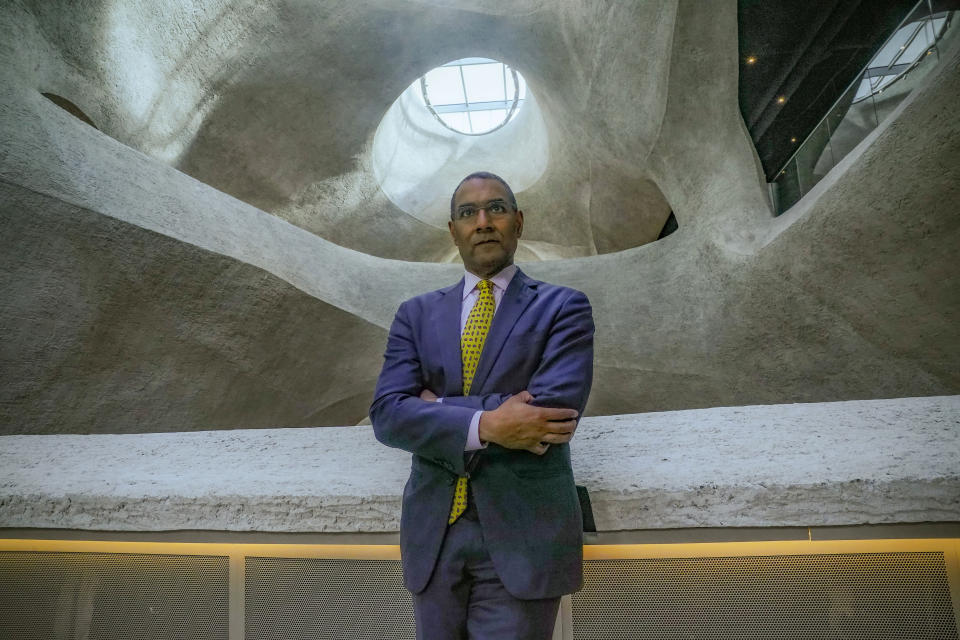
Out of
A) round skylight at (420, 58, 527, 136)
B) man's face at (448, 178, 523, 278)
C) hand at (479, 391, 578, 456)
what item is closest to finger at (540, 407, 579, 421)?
hand at (479, 391, 578, 456)

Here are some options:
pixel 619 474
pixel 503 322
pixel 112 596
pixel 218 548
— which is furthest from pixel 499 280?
pixel 112 596

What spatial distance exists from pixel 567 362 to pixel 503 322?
202 mm

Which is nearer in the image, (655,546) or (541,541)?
(541,541)

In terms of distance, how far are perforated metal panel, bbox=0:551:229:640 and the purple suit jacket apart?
70 centimetres

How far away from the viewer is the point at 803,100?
8.79 m

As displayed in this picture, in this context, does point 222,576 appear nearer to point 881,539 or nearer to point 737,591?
point 737,591

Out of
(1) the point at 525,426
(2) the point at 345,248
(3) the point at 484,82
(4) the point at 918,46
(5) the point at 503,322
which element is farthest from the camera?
(3) the point at 484,82

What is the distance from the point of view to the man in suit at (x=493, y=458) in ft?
4.64

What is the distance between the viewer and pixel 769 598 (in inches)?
59.8

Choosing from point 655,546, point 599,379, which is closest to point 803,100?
point 599,379

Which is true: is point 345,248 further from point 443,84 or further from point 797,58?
point 443,84

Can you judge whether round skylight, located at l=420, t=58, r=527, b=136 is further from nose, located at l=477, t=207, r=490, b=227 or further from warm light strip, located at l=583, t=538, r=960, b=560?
warm light strip, located at l=583, t=538, r=960, b=560

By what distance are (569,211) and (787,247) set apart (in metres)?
9.08

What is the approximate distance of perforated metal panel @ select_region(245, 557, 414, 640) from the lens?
5.61ft
